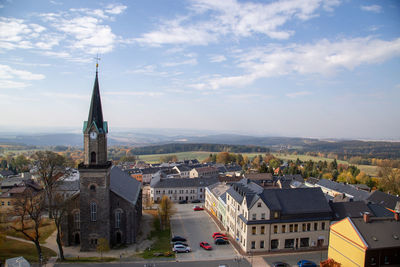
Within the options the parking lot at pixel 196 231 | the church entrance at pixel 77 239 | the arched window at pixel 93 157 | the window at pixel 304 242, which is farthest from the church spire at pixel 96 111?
the window at pixel 304 242

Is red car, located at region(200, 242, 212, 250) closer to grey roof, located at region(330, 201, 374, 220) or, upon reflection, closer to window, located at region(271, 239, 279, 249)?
window, located at region(271, 239, 279, 249)

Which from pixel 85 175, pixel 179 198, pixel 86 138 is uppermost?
pixel 86 138

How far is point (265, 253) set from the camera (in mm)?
42375

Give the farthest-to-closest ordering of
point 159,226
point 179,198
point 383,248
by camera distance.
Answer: point 179,198 → point 159,226 → point 383,248

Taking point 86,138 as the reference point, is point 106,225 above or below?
below

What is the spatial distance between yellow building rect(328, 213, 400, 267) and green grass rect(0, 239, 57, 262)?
40278 mm

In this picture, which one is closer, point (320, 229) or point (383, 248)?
point (383, 248)

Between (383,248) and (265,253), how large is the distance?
16.1m

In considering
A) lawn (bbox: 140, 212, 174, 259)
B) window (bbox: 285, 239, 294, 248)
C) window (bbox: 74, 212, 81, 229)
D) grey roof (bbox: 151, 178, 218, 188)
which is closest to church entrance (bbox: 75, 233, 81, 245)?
window (bbox: 74, 212, 81, 229)

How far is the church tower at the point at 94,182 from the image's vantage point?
133 ft

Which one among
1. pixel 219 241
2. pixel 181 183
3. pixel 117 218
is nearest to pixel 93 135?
pixel 117 218

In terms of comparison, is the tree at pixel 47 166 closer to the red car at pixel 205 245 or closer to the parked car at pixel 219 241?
the red car at pixel 205 245

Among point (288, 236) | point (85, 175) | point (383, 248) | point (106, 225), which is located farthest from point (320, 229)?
point (85, 175)

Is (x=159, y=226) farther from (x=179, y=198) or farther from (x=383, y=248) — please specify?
(x=383, y=248)
